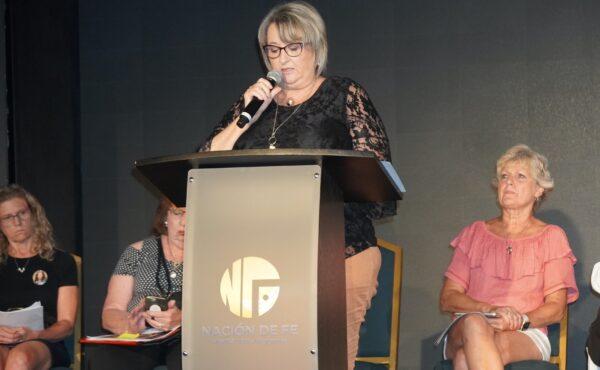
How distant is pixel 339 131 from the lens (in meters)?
2.38

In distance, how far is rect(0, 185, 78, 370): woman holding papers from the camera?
383 centimetres

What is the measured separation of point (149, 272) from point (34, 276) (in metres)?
0.61

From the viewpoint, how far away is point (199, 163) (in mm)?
2012

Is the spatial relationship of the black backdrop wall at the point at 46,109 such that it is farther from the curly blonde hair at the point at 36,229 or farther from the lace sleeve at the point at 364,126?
the lace sleeve at the point at 364,126

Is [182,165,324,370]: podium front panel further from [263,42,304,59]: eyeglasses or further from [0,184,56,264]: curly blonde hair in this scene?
[0,184,56,264]: curly blonde hair

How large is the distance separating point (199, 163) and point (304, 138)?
0.43m

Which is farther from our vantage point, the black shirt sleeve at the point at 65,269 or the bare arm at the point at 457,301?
the black shirt sleeve at the point at 65,269

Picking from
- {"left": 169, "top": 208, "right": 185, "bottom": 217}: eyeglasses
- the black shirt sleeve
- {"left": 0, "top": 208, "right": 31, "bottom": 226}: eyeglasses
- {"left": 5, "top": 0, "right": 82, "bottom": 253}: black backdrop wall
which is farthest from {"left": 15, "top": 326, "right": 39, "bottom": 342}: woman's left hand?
{"left": 5, "top": 0, "right": 82, "bottom": 253}: black backdrop wall

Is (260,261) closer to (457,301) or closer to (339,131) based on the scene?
(339,131)

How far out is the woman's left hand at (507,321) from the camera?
344cm

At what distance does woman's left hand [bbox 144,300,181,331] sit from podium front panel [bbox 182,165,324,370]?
1279 millimetres

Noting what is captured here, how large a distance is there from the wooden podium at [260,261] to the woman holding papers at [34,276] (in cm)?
203

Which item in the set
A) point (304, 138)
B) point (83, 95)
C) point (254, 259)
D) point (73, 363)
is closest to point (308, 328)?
point (254, 259)

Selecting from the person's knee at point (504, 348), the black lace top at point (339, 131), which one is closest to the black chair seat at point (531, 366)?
the person's knee at point (504, 348)
